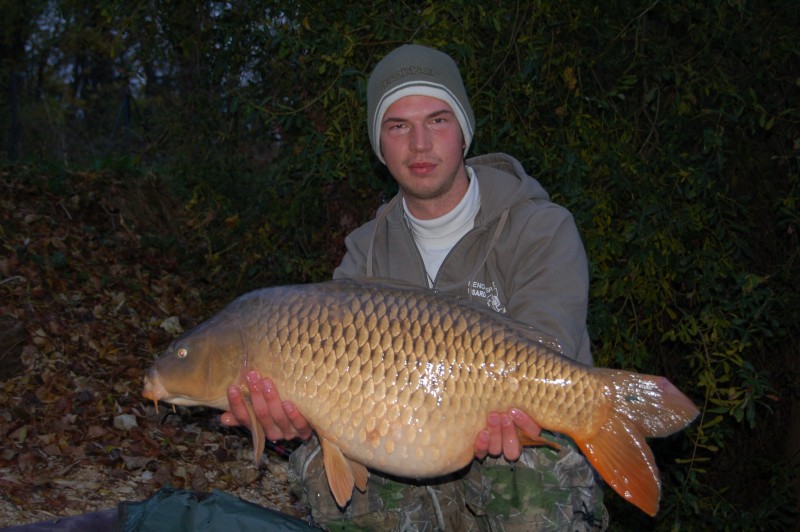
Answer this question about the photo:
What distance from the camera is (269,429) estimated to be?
5.55 ft

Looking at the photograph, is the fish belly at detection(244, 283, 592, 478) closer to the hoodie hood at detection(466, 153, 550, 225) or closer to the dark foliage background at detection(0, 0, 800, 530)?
the hoodie hood at detection(466, 153, 550, 225)

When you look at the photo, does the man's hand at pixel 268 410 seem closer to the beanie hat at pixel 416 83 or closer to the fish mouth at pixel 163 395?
the fish mouth at pixel 163 395

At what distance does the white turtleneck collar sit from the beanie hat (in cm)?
18

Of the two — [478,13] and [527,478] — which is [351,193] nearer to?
[478,13]

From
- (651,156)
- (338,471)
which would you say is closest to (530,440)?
(338,471)

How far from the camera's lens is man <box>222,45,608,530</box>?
1.70 meters

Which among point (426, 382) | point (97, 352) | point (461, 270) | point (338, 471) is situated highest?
point (461, 270)

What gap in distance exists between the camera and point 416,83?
2023 mm

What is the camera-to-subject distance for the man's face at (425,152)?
1967mm

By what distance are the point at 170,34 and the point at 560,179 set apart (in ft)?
5.79

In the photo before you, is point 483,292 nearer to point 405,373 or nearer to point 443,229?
point 443,229

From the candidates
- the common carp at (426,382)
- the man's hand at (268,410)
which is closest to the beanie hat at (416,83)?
the common carp at (426,382)

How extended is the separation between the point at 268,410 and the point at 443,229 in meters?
0.65

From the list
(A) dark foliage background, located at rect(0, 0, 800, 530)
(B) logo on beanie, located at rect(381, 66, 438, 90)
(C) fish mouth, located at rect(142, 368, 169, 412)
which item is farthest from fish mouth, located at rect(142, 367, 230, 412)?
(A) dark foliage background, located at rect(0, 0, 800, 530)
